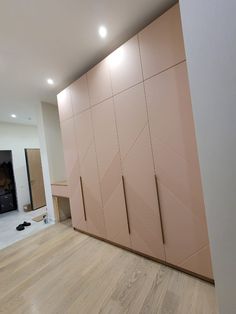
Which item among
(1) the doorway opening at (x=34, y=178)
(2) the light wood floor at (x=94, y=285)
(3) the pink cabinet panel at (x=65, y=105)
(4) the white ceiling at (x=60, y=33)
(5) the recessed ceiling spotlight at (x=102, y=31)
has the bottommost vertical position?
(2) the light wood floor at (x=94, y=285)

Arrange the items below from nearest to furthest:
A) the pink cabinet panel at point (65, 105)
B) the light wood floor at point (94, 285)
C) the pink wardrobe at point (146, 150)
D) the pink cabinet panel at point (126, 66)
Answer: the light wood floor at point (94, 285), the pink wardrobe at point (146, 150), the pink cabinet panel at point (126, 66), the pink cabinet panel at point (65, 105)

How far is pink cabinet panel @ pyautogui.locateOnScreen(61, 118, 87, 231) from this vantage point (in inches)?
114

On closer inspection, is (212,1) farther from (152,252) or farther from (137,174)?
(152,252)

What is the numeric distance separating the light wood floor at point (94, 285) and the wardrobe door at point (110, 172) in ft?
1.00

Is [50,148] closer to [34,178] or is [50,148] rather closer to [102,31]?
[34,178]

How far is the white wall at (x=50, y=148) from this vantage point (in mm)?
3723

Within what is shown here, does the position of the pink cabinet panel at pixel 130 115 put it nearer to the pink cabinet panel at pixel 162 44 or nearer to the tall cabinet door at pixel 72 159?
the pink cabinet panel at pixel 162 44

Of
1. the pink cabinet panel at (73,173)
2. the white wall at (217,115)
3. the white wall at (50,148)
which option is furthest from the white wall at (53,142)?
the white wall at (217,115)

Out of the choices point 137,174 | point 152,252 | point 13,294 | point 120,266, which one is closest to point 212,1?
point 137,174

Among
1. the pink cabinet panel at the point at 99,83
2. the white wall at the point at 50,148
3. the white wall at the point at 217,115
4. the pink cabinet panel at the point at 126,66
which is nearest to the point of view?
the white wall at the point at 217,115

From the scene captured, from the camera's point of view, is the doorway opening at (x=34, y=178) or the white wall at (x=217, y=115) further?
the doorway opening at (x=34, y=178)

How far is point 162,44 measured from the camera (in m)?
1.66

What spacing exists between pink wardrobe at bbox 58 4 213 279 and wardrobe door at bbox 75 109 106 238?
2 cm

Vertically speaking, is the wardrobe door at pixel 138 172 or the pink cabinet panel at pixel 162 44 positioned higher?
the pink cabinet panel at pixel 162 44
